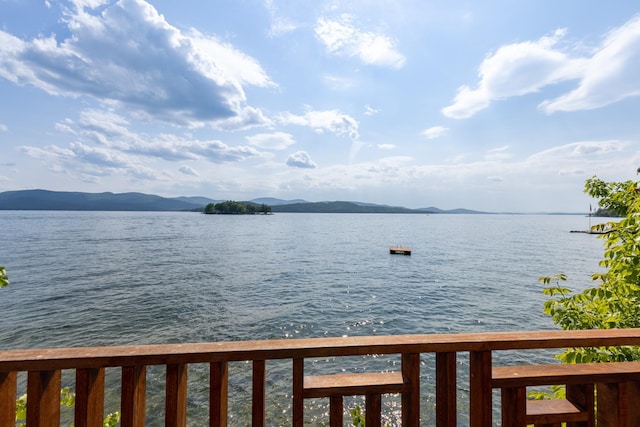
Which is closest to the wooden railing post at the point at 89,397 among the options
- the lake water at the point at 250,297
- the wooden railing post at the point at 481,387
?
the wooden railing post at the point at 481,387

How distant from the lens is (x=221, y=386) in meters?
1.51

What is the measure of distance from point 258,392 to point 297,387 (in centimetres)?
20

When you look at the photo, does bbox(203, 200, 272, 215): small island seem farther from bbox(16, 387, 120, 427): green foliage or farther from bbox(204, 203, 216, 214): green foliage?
bbox(16, 387, 120, 427): green foliage

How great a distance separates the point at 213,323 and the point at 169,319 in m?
2.26

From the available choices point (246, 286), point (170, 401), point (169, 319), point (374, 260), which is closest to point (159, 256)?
point (246, 286)

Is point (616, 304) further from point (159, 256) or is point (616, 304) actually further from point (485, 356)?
point (159, 256)

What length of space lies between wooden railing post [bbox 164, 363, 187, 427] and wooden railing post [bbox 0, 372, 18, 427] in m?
0.65

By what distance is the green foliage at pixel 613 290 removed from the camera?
3.19m

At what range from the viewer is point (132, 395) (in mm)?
1492

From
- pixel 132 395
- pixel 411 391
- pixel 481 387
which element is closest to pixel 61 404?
pixel 132 395

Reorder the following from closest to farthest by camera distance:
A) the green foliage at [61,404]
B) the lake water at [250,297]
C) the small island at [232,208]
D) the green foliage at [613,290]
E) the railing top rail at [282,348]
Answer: the railing top rail at [282,348] → the green foliage at [61,404] → the green foliage at [613,290] → the lake water at [250,297] → the small island at [232,208]

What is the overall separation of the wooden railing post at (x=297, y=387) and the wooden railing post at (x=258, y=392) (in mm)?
152

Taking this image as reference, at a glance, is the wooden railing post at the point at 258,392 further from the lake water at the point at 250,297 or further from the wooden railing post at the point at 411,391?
the lake water at the point at 250,297

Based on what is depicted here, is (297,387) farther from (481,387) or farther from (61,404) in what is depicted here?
(61,404)
